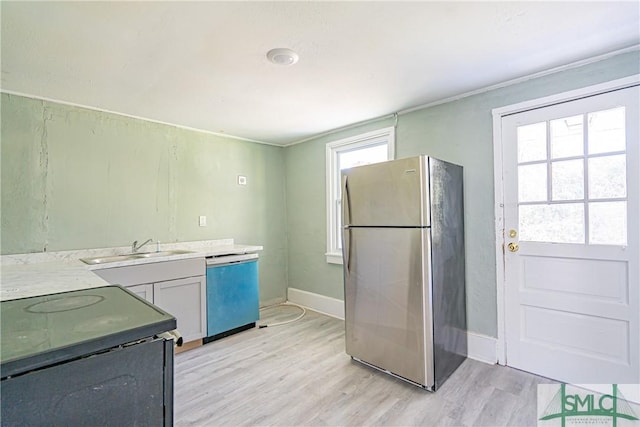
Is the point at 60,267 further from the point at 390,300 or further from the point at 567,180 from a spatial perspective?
the point at 567,180

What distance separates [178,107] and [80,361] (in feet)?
8.48

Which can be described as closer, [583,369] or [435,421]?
[435,421]

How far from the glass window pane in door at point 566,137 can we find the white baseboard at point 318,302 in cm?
256

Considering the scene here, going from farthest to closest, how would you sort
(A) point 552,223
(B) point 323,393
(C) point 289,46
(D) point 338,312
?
(D) point 338,312
(A) point 552,223
(B) point 323,393
(C) point 289,46

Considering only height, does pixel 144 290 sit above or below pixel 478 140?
below

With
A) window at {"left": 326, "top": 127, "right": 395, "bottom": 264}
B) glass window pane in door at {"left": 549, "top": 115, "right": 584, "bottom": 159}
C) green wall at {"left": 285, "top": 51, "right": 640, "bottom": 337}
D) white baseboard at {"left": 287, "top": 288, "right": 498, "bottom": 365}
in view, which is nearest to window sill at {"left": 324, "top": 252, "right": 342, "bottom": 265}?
window at {"left": 326, "top": 127, "right": 395, "bottom": 264}

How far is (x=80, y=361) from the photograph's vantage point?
0.76 m

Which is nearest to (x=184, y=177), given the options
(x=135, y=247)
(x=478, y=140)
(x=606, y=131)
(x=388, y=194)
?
(x=135, y=247)

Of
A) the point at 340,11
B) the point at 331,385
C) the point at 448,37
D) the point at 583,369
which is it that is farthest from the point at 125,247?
the point at 583,369

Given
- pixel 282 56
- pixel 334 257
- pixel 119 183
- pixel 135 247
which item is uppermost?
pixel 282 56

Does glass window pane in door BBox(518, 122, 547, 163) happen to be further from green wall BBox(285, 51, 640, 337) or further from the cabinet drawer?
the cabinet drawer

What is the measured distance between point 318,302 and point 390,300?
1791 mm

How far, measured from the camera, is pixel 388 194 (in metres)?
2.30

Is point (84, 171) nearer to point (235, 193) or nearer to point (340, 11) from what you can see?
point (235, 193)
